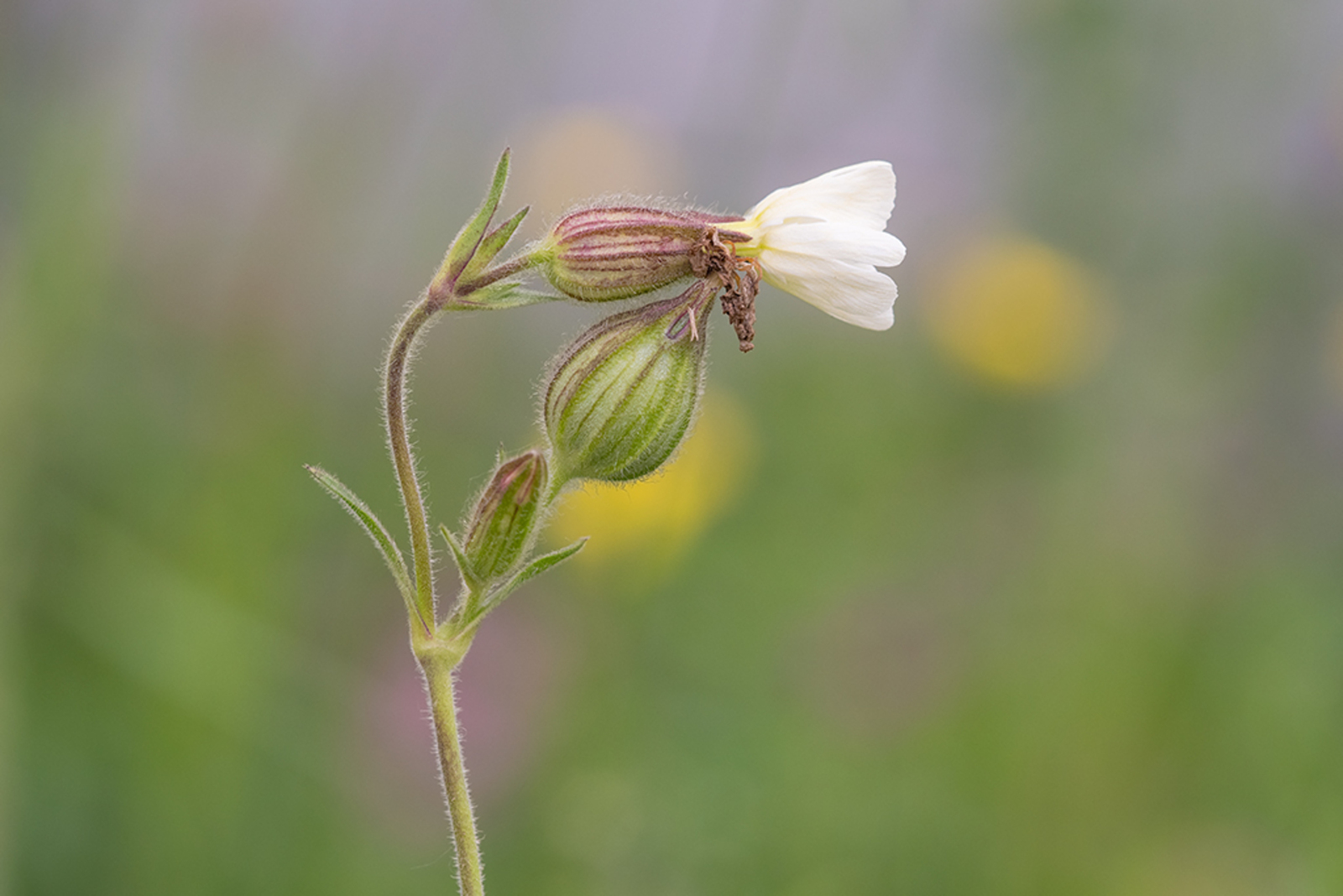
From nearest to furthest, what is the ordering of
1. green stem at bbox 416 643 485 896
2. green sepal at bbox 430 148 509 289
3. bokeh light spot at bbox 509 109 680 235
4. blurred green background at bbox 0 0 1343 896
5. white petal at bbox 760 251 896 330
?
green stem at bbox 416 643 485 896
green sepal at bbox 430 148 509 289
white petal at bbox 760 251 896 330
blurred green background at bbox 0 0 1343 896
bokeh light spot at bbox 509 109 680 235

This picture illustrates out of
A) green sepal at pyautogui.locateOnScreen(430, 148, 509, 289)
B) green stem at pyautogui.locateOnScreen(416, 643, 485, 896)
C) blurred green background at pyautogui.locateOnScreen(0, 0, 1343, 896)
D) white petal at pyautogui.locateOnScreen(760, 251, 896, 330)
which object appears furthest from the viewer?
blurred green background at pyautogui.locateOnScreen(0, 0, 1343, 896)

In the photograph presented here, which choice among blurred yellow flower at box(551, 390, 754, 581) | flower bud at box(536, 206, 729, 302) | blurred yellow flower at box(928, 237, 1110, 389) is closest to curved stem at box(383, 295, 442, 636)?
flower bud at box(536, 206, 729, 302)

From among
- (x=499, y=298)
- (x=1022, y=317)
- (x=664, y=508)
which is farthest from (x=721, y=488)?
(x=499, y=298)

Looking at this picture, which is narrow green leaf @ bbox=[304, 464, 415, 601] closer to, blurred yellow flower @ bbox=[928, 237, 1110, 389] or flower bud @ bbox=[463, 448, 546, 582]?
flower bud @ bbox=[463, 448, 546, 582]

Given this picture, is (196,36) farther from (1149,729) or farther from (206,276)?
(1149,729)

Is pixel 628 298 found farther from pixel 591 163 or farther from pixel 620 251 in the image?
pixel 591 163

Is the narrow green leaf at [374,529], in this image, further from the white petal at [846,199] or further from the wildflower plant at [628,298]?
the white petal at [846,199]
